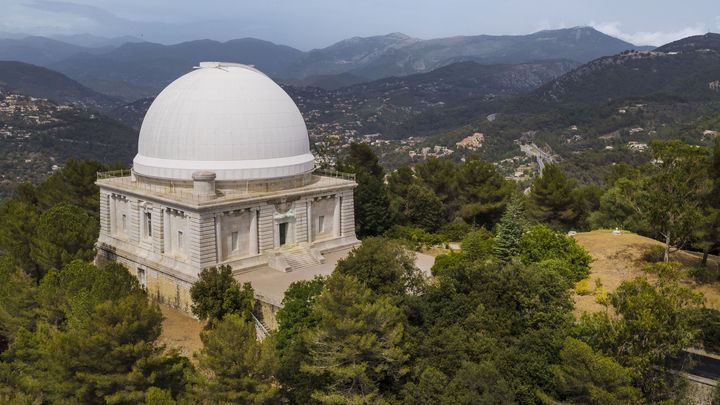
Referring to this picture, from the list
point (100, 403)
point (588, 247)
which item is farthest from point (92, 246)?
point (588, 247)

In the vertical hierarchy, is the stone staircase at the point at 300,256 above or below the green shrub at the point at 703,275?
below

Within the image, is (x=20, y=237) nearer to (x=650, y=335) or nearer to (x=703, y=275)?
(x=650, y=335)

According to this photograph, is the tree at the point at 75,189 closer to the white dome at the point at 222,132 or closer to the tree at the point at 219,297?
the white dome at the point at 222,132

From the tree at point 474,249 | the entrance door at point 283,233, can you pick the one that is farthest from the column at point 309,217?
the tree at point 474,249

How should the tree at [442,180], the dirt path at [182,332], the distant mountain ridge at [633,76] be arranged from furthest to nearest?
the distant mountain ridge at [633,76], the tree at [442,180], the dirt path at [182,332]

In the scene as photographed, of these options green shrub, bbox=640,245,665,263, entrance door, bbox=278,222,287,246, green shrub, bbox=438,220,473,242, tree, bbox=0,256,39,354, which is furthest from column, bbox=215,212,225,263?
green shrub, bbox=640,245,665,263

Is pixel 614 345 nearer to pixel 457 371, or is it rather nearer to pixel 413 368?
pixel 457 371

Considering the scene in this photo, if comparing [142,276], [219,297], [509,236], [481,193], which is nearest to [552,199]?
[481,193]
